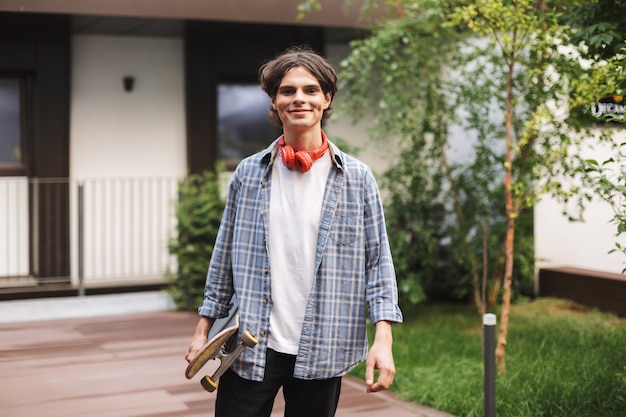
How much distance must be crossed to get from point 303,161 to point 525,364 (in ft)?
12.8

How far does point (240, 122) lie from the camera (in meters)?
11.9

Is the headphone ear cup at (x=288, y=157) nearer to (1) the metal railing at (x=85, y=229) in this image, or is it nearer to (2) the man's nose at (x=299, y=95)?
(2) the man's nose at (x=299, y=95)

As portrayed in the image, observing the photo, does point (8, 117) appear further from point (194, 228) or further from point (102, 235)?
point (194, 228)

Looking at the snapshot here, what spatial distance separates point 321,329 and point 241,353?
11.2 inches

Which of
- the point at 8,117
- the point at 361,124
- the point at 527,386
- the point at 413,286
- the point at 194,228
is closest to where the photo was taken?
the point at 527,386

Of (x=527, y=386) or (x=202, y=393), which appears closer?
(x=527, y=386)

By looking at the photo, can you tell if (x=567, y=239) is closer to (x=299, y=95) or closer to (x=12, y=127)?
(x=12, y=127)

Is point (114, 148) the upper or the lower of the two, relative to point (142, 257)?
upper

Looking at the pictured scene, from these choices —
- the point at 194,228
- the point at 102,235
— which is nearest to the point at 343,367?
the point at 194,228

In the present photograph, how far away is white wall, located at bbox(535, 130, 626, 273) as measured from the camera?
9461mm

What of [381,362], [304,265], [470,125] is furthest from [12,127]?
[381,362]

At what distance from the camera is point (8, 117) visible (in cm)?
1065

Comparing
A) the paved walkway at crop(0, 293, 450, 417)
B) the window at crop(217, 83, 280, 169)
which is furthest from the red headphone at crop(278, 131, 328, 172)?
the window at crop(217, 83, 280, 169)

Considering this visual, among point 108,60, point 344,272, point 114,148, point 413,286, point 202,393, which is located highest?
point 108,60
